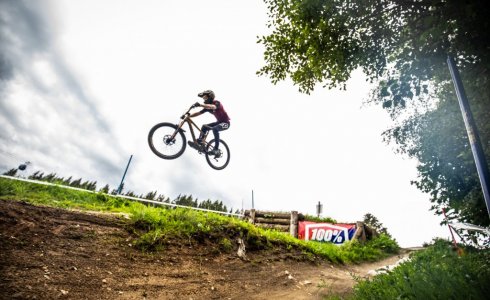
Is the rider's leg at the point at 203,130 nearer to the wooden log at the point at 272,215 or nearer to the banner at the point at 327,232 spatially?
the wooden log at the point at 272,215

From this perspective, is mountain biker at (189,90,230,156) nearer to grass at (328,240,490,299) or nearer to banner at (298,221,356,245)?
grass at (328,240,490,299)

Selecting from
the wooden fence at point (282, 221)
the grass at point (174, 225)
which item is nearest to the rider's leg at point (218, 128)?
the grass at point (174, 225)

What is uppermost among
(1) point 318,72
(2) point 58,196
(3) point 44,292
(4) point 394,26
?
(4) point 394,26

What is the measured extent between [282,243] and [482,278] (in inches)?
239

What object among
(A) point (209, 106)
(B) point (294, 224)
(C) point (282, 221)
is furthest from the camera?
(C) point (282, 221)

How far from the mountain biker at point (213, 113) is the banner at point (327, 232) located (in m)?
9.17

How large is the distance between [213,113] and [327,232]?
36.4 feet

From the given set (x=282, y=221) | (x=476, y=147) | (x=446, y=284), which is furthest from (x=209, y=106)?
(x=282, y=221)

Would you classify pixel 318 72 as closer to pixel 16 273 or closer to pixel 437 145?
pixel 437 145

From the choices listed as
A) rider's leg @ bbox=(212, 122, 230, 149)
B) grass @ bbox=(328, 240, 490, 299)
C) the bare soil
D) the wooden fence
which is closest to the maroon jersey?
rider's leg @ bbox=(212, 122, 230, 149)

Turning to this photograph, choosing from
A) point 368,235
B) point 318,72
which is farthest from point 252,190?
point 318,72

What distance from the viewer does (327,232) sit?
15.5 m

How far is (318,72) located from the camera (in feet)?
29.3

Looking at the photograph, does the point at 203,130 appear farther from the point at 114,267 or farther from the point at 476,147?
the point at 476,147
